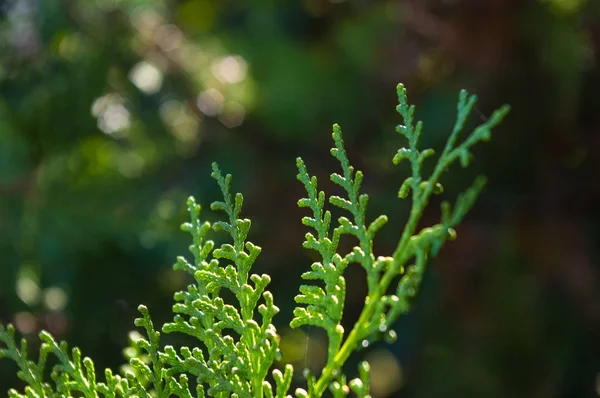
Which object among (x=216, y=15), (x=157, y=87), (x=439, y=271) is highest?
(x=216, y=15)

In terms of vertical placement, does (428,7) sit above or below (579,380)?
above

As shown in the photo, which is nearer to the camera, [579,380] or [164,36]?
[579,380]

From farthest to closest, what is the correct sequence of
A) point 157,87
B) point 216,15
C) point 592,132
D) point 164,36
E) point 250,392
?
point 216,15
point 164,36
point 157,87
point 592,132
point 250,392

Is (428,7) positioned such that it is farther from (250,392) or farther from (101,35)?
(250,392)

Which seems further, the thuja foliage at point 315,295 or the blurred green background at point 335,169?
the blurred green background at point 335,169

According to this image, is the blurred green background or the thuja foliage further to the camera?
the blurred green background

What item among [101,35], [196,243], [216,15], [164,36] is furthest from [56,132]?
[196,243]

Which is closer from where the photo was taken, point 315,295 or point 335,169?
point 315,295

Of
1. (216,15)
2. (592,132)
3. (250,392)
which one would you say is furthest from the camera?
(216,15)
